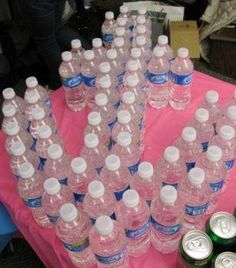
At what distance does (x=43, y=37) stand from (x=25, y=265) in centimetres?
122

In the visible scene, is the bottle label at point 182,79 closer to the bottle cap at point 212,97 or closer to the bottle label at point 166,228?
the bottle cap at point 212,97

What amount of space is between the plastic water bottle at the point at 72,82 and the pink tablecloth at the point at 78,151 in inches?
1.4

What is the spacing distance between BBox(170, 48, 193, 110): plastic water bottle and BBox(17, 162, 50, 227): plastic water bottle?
63 cm

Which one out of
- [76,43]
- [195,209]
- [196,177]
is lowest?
[195,209]

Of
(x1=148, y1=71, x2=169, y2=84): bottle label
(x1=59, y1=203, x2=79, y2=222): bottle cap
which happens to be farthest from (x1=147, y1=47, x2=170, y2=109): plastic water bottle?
(x1=59, y1=203, x2=79, y2=222): bottle cap

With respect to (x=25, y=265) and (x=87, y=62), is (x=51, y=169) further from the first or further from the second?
(x=25, y=265)

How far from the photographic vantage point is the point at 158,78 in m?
1.27

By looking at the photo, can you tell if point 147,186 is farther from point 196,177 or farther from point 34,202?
point 34,202

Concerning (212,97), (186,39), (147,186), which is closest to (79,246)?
(147,186)

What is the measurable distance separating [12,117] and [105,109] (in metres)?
0.33

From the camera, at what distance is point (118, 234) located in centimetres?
83

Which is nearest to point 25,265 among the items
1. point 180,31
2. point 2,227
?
point 2,227

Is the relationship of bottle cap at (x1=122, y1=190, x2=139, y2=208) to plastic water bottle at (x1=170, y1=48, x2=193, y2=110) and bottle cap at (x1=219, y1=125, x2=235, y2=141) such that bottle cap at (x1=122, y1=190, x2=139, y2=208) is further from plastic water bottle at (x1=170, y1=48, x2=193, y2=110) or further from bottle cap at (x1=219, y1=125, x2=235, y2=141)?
plastic water bottle at (x1=170, y1=48, x2=193, y2=110)

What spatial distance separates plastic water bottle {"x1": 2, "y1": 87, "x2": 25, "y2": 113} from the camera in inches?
48.6
